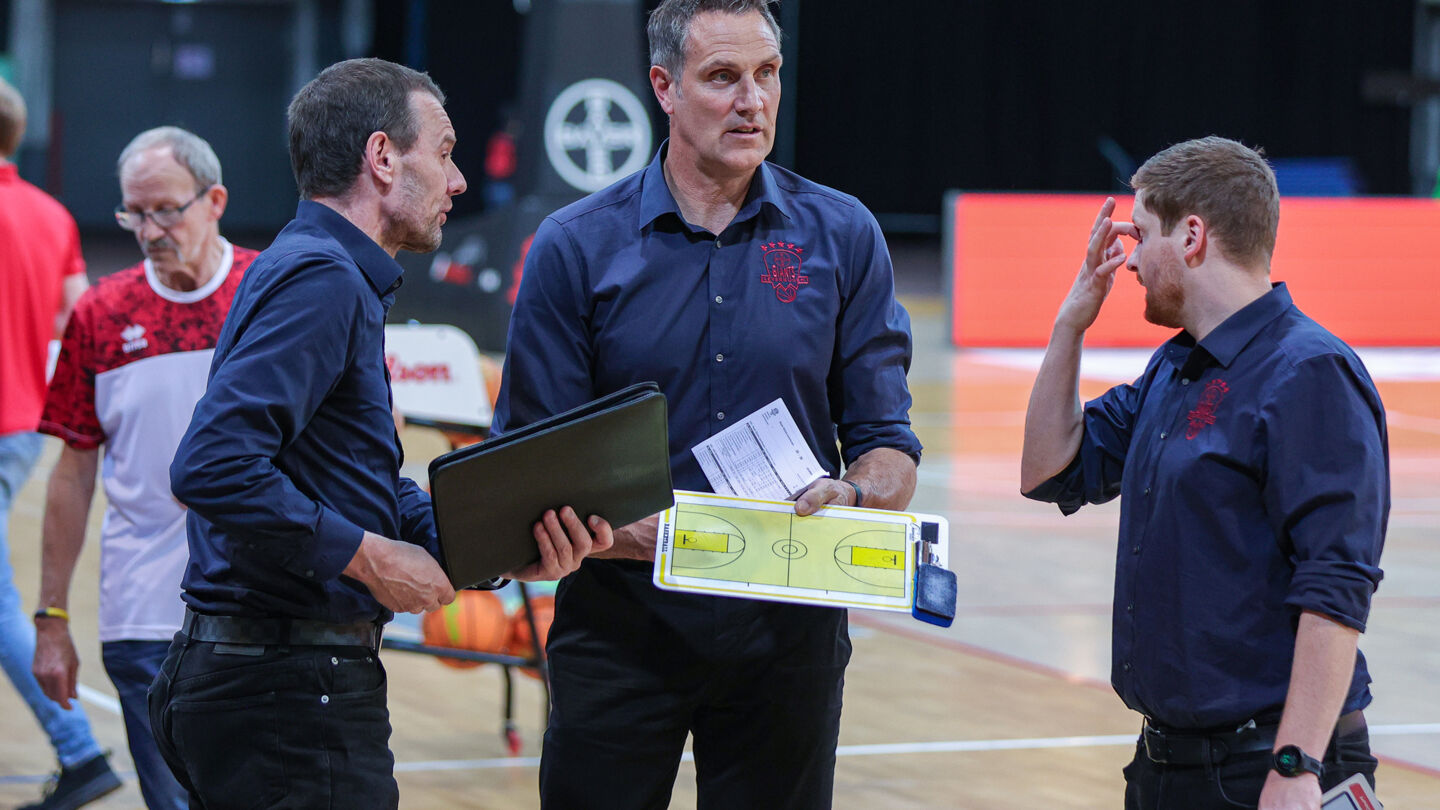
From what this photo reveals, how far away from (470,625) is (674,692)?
2520 mm

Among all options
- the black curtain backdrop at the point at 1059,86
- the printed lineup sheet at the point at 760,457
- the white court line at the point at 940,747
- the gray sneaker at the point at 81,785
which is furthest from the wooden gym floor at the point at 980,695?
the black curtain backdrop at the point at 1059,86

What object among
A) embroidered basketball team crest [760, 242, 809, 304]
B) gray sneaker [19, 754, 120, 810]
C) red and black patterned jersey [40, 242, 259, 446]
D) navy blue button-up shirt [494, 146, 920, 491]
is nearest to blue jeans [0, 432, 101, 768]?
gray sneaker [19, 754, 120, 810]

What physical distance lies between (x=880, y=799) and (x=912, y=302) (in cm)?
1667

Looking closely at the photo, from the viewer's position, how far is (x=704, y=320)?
287cm

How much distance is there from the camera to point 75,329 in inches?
149

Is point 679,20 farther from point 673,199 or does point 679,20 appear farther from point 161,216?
point 161,216

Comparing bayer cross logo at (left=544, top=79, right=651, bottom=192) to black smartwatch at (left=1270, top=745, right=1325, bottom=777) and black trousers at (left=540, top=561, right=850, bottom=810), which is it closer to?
black trousers at (left=540, top=561, right=850, bottom=810)

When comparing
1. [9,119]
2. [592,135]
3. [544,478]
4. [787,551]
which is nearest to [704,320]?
[787,551]

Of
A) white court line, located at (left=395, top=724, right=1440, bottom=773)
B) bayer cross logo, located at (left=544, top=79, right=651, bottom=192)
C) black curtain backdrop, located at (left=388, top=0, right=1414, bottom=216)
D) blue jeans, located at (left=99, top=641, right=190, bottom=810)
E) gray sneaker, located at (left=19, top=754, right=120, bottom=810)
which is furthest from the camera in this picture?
black curtain backdrop, located at (left=388, top=0, right=1414, bottom=216)

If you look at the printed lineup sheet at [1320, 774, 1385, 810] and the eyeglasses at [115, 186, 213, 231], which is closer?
the printed lineup sheet at [1320, 774, 1385, 810]

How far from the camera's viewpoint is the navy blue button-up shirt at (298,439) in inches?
90.9

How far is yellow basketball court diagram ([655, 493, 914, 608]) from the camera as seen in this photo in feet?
8.77

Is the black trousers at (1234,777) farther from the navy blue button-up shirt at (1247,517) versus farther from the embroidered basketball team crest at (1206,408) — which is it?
the embroidered basketball team crest at (1206,408)

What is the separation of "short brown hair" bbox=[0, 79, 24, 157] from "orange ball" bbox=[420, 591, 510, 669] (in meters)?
1.98
